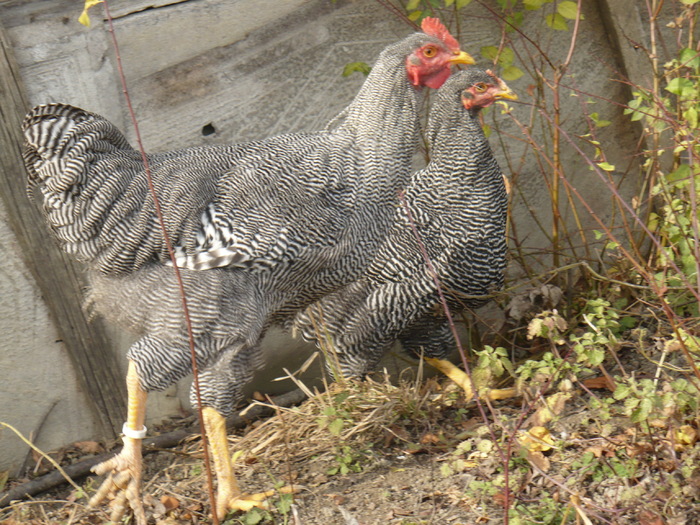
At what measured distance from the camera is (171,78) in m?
4.00

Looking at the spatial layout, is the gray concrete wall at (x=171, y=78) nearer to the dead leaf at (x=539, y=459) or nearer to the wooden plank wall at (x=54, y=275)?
the wooden plank wall at (x=54, y=275)

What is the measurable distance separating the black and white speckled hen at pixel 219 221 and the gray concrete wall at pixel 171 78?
510mm

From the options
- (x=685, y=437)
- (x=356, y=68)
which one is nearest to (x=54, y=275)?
(x=356, y=68)

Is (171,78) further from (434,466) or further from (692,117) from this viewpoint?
(692,117)

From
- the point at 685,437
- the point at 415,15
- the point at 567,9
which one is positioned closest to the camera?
the point at 685,437

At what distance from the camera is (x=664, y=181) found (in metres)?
3.68

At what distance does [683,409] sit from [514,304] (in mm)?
1173

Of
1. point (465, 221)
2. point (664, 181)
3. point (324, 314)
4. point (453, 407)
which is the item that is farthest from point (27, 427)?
point (664, 181)

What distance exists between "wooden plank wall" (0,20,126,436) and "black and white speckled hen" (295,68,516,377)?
3.83 ft

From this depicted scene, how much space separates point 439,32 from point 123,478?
2399 millimetres

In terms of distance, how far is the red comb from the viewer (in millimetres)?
3658

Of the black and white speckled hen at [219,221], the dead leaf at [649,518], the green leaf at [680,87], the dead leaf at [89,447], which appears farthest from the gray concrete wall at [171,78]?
the dead leaf at [649,518]

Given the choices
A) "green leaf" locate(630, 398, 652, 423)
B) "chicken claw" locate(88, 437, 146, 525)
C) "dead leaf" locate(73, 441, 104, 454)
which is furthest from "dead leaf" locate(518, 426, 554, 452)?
"dead leaf" locate(73, 441, 104, 454)

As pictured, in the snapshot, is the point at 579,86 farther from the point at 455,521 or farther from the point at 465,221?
the point at 455,521
